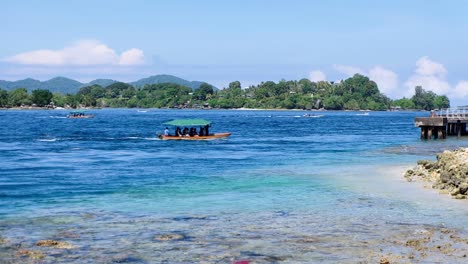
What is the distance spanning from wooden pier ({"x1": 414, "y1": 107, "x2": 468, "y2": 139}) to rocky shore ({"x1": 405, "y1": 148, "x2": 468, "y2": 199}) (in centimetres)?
4223

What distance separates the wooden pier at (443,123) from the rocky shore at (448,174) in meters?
42.2

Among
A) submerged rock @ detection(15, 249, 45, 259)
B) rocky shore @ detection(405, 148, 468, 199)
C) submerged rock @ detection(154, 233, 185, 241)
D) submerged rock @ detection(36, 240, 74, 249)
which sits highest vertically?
rocky shore @ detection(405, 148, 468, 199)

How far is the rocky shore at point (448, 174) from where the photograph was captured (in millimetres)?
30878

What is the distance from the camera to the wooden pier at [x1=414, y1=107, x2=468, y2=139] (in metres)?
80.8

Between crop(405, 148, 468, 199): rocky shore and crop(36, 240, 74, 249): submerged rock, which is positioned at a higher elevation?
crop(405, 148, 468, 199): rocky shore

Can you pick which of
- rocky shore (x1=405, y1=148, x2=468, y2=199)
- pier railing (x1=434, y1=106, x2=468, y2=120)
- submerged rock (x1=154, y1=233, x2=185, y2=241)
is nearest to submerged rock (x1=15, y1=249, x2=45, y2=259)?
submerged rock (x1=154, y1=233, x2=185, y2=241)

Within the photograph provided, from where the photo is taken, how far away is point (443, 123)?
80250 millimetres

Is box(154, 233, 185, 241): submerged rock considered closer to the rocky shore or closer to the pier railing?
the rocky shore

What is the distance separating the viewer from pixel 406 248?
20938 millimetres

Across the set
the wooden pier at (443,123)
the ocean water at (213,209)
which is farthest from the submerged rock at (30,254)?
the wooden pier at (443,123)

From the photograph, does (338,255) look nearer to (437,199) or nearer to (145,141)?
(437,199)

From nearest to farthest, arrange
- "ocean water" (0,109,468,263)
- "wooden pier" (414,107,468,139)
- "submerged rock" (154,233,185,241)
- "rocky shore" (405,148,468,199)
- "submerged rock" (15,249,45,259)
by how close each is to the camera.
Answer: "submerged rock" (15,249,45,259) → "ocean water" (0,109,468,263) → "submerged rock" (154,233,185,241) → "rocky shore" (405,148,468,199) → "wooden pier" (414,107,468,139)

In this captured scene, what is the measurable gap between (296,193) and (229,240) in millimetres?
11641

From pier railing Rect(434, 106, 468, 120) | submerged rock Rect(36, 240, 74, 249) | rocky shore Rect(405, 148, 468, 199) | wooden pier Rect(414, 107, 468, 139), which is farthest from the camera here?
pier railing Rect(434, 106, 468, 120)
